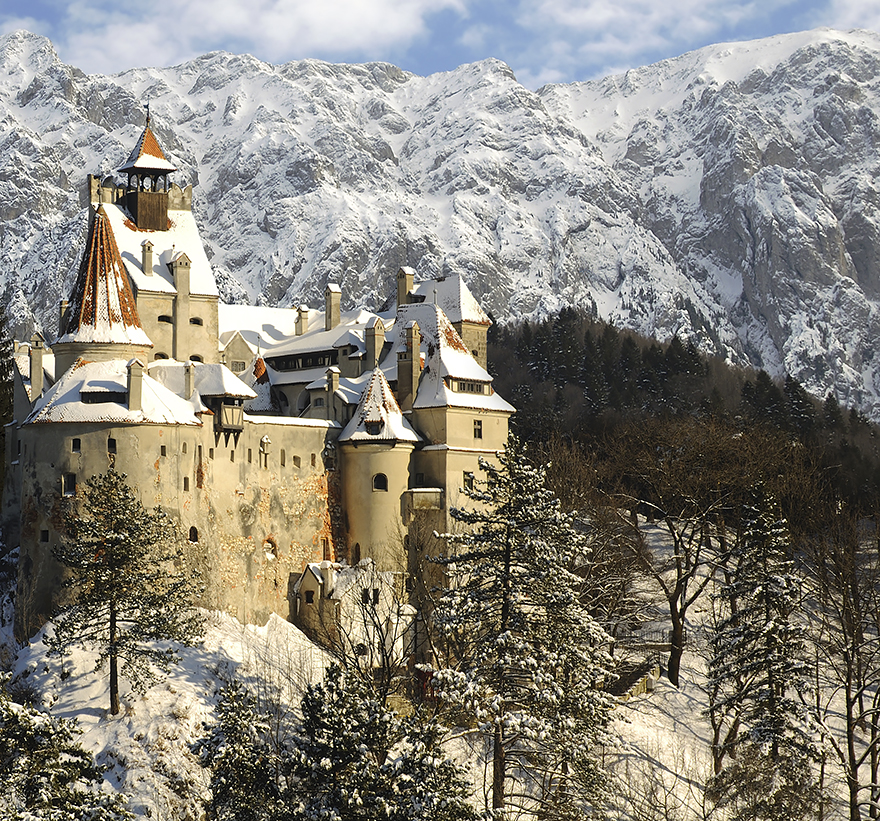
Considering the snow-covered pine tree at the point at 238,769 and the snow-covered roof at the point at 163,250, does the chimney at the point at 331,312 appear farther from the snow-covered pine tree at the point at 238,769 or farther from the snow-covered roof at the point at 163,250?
the snow-covered pine tree at the point at 238,769

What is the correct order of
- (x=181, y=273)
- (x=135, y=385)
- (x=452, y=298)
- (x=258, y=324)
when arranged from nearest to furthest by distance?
(x=135, y=385) < (x=181, y=273) < (x=452, y=298) < (x=258, y=324)

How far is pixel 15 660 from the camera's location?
61.4 metres

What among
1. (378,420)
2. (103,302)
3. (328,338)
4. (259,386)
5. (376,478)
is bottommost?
(376,478)

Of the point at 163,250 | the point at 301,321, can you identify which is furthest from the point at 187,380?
the point at 301,321

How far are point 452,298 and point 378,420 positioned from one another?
58.7 feet

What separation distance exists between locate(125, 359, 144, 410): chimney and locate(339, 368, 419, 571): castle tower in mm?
15529

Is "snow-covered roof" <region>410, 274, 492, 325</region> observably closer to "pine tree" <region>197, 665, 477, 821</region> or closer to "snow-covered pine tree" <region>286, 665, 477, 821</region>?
"pine tree" <region>197, 665, 477, 821</region>

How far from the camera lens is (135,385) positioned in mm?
65000

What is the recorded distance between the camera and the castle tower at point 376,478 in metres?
75.5

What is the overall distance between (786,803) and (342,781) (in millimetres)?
20595

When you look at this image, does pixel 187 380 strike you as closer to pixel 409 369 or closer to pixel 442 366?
pixel 409 369

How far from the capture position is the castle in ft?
210

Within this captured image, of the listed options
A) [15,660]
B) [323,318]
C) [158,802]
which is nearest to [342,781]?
[158,802]

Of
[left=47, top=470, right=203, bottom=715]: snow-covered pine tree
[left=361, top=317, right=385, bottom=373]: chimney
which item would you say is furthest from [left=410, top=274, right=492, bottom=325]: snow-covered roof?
[left=47, top=470, right=203, bottom=715]: snow-covered pine tree
